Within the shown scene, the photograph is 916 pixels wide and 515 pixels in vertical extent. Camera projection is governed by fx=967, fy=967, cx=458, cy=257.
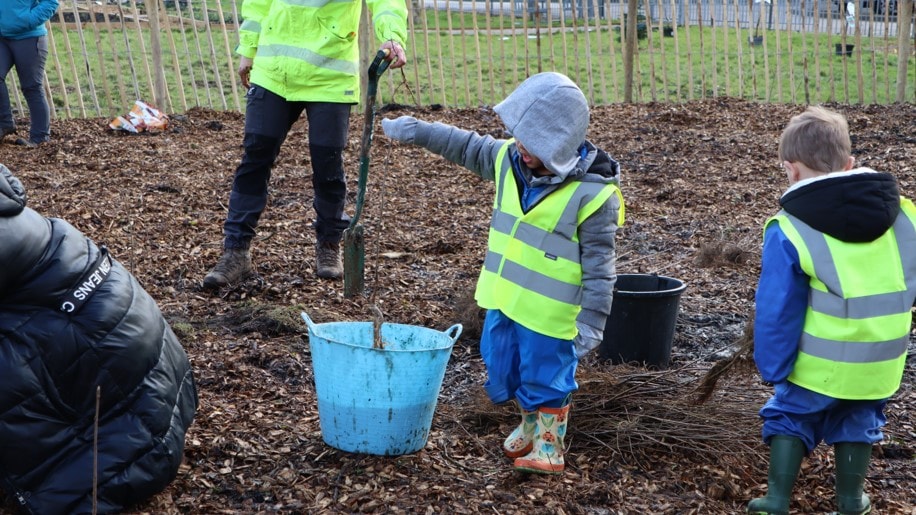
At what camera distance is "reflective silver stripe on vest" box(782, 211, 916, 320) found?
2500 mm

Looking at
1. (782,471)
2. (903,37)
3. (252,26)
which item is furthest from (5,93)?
(903,37)

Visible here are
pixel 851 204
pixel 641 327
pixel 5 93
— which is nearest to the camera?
pixel 851 204

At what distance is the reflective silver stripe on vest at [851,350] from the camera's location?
2.52 m

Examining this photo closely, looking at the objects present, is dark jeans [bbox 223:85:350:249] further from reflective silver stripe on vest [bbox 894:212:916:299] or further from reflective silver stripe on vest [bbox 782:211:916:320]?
reflective silver stripe on vest [bbox 894:212:916:299]

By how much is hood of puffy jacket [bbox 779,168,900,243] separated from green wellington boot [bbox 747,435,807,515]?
576 millimetres

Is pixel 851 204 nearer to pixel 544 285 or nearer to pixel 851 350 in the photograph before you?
pixel 851 350

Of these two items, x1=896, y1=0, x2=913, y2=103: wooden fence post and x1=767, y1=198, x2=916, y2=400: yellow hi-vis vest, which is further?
x1=896, y1=0, x2=913, y2=103: wooden fence post

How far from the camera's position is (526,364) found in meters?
2.89

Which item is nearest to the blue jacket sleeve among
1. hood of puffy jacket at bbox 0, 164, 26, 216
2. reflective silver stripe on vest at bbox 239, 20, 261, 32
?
hood of puffy jacket at bbox 0, 164, 26, 216

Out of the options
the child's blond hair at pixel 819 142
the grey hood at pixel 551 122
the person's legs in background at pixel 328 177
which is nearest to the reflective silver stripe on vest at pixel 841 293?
the child's blond hair at pixel 819 142

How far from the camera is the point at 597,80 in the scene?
13.8 metres

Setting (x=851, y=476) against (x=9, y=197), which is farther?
(x=851, y=476)

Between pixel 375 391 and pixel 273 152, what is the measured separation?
80.1 inches

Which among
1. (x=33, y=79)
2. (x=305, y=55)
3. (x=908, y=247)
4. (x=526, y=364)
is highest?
(x=305, y=55)
